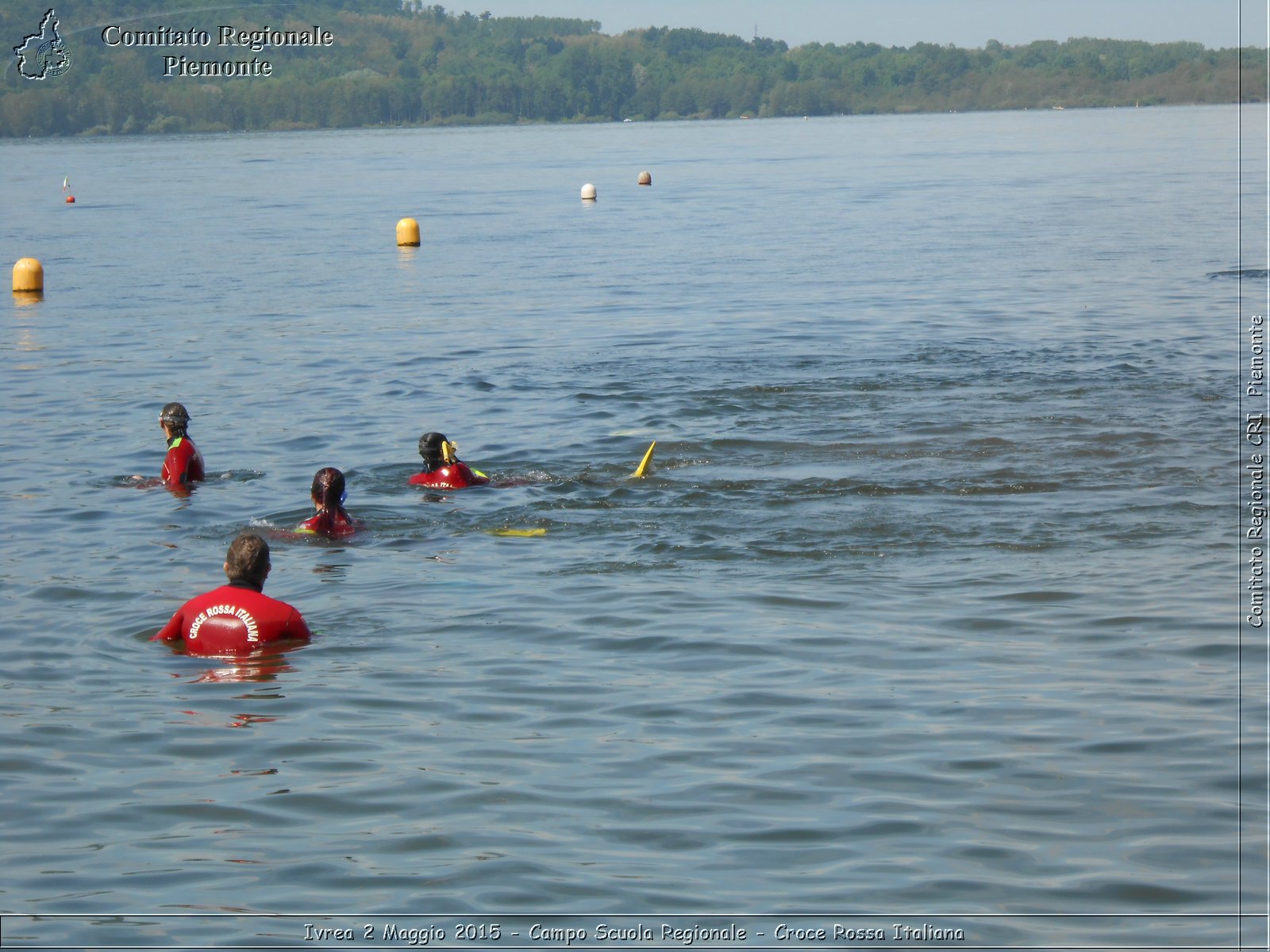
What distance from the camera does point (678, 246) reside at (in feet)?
123

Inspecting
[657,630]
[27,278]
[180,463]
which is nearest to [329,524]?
[180,463]

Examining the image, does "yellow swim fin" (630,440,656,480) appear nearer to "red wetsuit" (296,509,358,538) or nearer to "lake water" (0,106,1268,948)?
"lake water" (0,106,1268,948)

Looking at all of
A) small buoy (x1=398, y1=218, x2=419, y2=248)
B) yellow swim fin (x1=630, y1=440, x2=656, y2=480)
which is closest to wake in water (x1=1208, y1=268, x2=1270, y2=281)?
yellow swim fin (x1=630, y1=440, x2=656, y2=480)

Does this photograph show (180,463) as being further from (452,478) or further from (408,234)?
(408,234)

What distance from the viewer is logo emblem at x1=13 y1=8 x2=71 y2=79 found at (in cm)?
9850

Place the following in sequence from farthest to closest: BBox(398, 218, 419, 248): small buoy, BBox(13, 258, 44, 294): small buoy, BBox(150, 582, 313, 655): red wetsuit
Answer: BBox(398, 218, 419, 248): small buoy → BBox(13, 258, 44, 294): small buoy → BBox(150, 582, 313, 655): red wetsuit

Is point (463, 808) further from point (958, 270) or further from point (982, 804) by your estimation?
point (958, 270)

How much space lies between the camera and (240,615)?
29.4ft

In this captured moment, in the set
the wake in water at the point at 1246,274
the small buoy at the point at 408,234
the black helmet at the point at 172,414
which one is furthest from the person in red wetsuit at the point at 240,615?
the small buoy at the point at 408,234

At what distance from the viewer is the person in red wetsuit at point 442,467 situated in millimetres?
13234

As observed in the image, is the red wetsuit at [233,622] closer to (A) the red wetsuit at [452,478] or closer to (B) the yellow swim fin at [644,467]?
(A) the red wetsuit at [452,478]

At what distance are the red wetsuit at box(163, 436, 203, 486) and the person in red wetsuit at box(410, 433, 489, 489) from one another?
83.0 inches

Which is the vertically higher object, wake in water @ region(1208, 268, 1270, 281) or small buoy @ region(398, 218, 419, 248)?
small buoy @ region(398, 218, 419, 248)

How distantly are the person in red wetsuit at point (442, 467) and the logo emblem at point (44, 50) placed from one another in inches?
3095
